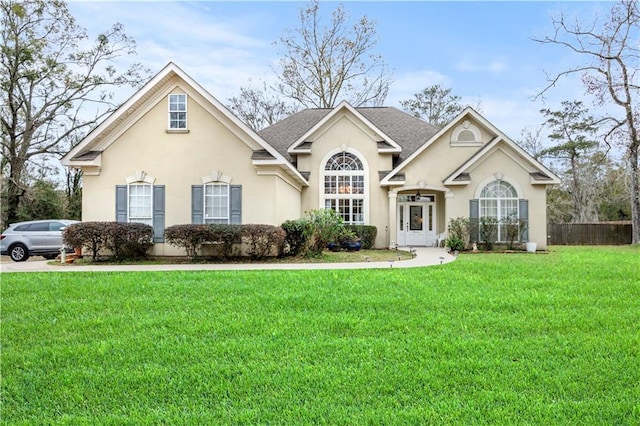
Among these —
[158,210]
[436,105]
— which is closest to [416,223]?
[158,210]

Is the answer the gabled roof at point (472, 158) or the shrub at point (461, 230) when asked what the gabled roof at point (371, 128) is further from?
the shrub at point (461, 230)

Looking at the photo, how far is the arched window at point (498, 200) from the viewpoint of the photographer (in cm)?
1836

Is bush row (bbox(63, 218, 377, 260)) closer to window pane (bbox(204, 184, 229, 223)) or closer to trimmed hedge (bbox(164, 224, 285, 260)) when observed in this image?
trimmed hedge (bbox(164, 224, 285, 260))

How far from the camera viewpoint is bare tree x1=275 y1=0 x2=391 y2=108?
29203mm

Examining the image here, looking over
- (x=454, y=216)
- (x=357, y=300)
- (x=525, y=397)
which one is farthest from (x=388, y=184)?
(x=525, y=397)

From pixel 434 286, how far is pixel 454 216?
10.6m

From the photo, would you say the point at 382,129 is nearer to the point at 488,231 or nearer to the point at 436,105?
the point at 488,231

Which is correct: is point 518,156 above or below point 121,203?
above

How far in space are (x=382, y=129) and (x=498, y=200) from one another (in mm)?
7208

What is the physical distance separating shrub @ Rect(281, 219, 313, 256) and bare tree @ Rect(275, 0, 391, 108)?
16.7m

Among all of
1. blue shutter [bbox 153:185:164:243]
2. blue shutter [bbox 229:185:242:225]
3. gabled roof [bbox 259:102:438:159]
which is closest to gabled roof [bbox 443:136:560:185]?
gabled roof [bbox 259:102:438:159]

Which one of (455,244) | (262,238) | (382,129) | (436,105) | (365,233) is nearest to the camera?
(262,238)

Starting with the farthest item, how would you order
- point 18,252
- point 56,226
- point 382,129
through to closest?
point 382,129 → point 56,226 → point 18,252

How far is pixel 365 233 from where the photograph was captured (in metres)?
19.0
